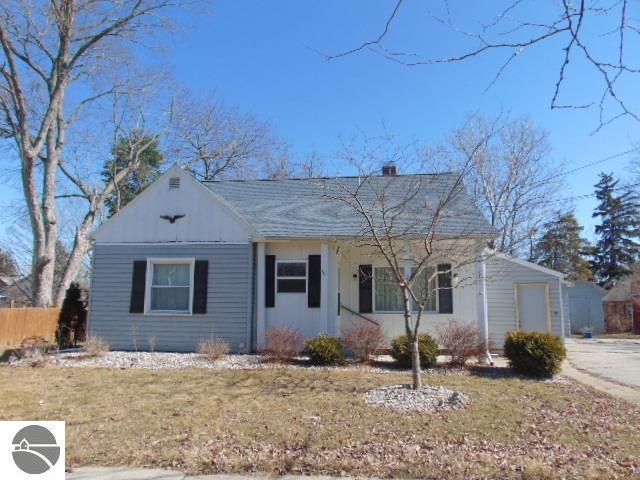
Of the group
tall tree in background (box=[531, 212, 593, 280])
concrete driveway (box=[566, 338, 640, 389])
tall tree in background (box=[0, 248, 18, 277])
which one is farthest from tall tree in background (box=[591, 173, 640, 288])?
tall tree in background (box=[0, 248, 18, 277])

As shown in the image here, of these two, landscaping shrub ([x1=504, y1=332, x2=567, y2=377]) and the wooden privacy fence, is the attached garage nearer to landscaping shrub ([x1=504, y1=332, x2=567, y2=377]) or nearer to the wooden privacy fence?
landscaping shrub ([x1=504, y1=332, x2=567, y2=377])

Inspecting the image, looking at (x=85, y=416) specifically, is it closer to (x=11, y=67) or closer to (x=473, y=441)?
(x=473, y=441)

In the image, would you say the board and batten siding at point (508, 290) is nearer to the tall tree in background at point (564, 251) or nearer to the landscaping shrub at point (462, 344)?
the landscaping shrub at point (462, 344)

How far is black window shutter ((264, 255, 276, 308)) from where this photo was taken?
1195 cm

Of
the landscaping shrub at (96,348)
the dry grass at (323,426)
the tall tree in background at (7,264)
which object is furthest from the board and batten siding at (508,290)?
the tall tree in background at (7,264)

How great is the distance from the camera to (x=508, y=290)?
45.1ft

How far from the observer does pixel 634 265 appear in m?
35.6

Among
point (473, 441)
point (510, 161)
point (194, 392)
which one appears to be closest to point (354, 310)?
point (194, 392)

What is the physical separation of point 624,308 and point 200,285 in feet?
103

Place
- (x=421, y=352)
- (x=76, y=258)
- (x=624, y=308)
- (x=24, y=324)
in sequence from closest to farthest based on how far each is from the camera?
1. (x=421, y=352)
2. (x=24, y=324)
3. (x=76, y=258)
4. (x=624, y=308)

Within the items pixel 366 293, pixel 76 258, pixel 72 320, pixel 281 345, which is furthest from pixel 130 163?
pixel 281 345

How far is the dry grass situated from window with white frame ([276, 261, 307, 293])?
12.0 feet

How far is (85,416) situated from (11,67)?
17893 millimetres

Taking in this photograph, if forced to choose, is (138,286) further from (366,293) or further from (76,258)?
(76,258)
